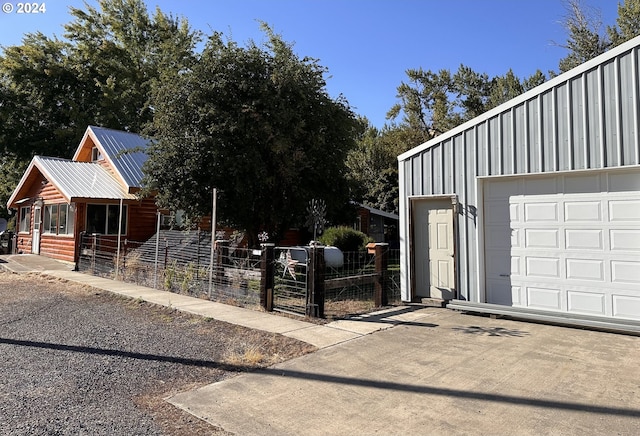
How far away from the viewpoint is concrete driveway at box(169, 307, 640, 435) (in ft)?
12.4

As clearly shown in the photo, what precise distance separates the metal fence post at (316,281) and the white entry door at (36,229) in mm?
17301

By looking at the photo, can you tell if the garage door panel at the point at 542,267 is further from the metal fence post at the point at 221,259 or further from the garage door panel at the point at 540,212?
the metal fence post at the point at 221,259

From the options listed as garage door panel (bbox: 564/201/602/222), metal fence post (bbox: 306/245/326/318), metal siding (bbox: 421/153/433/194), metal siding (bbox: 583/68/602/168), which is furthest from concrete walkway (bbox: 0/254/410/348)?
metal siding (bbox: 583/68/602/168)

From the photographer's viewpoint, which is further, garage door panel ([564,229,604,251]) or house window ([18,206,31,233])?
house window ([18,206,31,233])

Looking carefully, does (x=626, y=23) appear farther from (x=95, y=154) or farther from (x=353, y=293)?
(x=95, y=154)

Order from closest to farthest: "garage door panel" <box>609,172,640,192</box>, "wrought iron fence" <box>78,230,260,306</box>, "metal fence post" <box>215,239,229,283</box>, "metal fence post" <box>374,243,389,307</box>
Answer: "garage door panel" <box>609,172,640,192</box>
"metal fence post" <box>374,243,389,307</box>
"wrought iron fence" <box>78,230,260,306</box>
"metal fence post" <box>215,239,229,283</box>

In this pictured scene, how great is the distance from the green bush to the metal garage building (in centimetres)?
905

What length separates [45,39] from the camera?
32312 millimetres

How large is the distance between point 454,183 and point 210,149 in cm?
647

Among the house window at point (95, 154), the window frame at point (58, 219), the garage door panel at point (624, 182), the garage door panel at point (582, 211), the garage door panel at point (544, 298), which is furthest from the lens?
the house window at point (95, 154)

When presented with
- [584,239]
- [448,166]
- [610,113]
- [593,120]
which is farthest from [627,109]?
[448,166]

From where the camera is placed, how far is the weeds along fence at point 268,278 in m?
8.22

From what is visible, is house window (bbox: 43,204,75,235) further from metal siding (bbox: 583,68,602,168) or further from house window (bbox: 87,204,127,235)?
metal siding (bbox: 583,68,602,168)

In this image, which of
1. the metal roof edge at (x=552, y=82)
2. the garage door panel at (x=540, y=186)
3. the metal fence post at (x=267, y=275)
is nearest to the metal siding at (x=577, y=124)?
the metal roof edge at (x=552, y=82)
